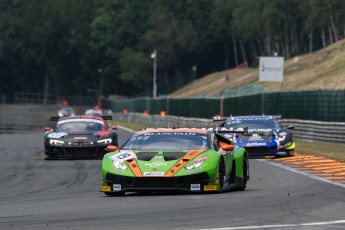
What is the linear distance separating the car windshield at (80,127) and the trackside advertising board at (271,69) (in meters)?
38.4

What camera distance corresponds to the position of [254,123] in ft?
96.0

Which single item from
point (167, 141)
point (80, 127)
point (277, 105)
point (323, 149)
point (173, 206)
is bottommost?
point (323, 149)

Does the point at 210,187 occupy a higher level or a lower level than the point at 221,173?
lower

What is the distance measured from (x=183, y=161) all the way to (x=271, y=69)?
174 ft

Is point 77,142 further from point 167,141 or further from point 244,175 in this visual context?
point 167,141

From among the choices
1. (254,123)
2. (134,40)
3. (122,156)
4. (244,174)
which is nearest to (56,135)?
(254,123)

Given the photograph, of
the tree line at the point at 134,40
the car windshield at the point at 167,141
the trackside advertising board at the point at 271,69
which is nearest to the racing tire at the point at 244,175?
the car windshield at the point at 167,141

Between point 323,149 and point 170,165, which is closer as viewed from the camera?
point 170,165

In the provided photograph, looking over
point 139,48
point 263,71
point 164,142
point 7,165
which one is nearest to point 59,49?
point 139,48

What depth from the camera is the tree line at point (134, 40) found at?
386ft

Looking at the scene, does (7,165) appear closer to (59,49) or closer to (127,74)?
(127,74)

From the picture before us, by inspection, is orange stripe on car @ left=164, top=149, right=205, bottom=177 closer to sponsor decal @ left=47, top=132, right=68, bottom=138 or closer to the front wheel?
the front wheel

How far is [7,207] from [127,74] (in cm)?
12352

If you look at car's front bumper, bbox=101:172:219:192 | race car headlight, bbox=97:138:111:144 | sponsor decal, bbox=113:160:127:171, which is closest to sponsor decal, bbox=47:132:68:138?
race car headlight, bbox=97:138:111:144
